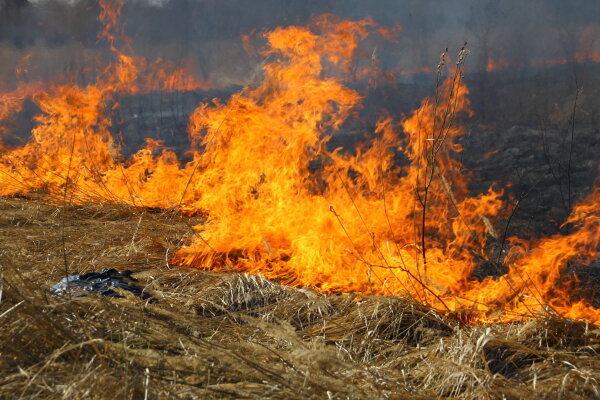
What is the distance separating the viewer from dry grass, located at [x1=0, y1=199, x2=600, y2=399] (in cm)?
188

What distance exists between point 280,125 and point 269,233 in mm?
1674

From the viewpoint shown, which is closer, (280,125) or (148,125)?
(280,125)

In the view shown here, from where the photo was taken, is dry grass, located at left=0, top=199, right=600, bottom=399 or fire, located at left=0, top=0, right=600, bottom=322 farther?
fire, located at left=0, top=0, right=600, bottom=322

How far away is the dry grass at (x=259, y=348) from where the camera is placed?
1877mm

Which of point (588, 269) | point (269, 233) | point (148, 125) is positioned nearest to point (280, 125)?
point (269, 233)

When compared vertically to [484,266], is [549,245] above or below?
above

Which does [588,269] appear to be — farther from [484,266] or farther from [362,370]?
[362,370]

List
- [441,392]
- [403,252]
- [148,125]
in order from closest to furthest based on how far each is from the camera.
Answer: [441,392], [403,252], [148,125]

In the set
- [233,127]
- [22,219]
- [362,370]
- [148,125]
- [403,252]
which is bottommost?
[148,125]

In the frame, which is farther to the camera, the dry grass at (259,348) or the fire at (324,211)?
the fire at (324,211)

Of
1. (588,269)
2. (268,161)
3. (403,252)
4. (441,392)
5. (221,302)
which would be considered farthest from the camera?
(588,269)

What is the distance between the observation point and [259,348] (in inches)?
81.8

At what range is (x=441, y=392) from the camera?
7.04 feet

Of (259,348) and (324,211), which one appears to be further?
(324,211)
